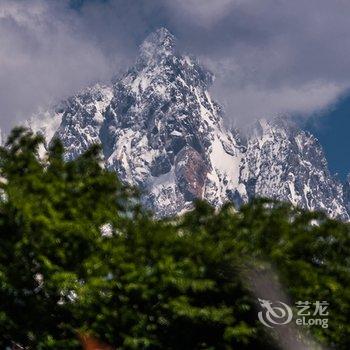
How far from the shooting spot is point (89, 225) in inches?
970

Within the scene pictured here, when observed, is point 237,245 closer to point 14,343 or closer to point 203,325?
point 203,325

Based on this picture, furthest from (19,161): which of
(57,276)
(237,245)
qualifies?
(237,245)

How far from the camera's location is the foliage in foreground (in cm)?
2369

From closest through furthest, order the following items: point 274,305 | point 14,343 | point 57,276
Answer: point 57,276
point 14,343
point 274,305

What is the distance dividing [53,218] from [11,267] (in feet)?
6.51

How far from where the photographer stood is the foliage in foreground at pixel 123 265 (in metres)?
23.7

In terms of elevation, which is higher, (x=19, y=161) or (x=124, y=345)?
(x=19, y=161)

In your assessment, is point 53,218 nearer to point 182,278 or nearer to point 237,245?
point 182,278

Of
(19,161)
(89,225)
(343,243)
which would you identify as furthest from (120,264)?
(343,243)

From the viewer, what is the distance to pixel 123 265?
2458 cm

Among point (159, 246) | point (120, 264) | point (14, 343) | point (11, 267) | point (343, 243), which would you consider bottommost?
point (14, 343)

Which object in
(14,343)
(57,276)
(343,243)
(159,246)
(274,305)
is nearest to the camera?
(57,276)

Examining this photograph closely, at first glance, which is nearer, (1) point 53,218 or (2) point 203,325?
(1) point 53,218

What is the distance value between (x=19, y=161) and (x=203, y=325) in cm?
886
